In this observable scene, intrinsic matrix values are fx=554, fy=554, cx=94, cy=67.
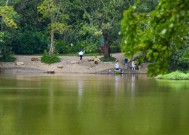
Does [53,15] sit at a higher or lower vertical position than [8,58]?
higher

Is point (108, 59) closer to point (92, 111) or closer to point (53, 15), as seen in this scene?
point (53, 15)

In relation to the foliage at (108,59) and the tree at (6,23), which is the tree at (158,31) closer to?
the tree at (6,23)

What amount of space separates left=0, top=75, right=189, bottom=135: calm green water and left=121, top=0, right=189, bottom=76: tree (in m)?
7.51

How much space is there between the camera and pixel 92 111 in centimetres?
2033

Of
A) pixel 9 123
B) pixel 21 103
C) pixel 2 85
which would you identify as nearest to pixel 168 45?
pixel 9 123

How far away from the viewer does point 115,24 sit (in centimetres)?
5100

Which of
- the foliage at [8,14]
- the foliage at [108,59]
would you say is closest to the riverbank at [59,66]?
the foliage at [108,59]

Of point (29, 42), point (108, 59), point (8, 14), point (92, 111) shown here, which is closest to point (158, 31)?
point (92, 111)

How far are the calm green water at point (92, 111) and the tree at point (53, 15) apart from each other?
2100 centimetres

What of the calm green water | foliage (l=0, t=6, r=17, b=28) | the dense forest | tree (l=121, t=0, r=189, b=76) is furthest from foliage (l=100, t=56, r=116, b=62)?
tree (l=121, t=0, r=189, b=76)

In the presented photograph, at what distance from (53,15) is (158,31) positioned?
147 feet

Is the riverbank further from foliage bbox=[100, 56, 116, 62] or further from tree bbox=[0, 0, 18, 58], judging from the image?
tree bbox=[0, 0, 18, 58]

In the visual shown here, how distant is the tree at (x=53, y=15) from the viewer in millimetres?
51469

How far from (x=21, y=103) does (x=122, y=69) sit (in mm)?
27335
